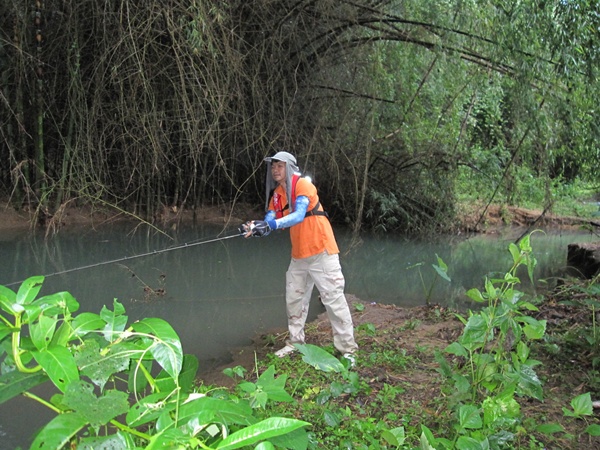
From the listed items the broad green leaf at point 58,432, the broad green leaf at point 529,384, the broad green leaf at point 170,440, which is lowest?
the broad green leaf at point 529,384

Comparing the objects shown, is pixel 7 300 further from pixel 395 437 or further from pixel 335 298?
pixel 335 298

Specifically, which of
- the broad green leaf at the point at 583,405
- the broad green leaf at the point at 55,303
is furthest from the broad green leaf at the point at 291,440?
the broad green leaf at the point at 583,405

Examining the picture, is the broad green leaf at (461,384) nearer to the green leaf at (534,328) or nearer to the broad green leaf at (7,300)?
the green leaf at (534,328)

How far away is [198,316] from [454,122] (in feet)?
19.0

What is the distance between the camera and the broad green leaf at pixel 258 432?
92cm

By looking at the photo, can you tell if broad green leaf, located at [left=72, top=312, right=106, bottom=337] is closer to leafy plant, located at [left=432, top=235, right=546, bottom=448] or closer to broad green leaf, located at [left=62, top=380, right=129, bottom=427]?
broad green leaf, located at [left=62, top=380, right=129, bottom=427]

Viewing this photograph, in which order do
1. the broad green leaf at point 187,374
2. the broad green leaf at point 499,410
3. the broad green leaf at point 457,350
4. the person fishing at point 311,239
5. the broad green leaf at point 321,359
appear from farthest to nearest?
the person fishing at point 311,239, the broad green leaf at point 457,350, the broad green leaf at point 499,410, the broad green leaf at point 321,359, the broad green leaf at point 187,374

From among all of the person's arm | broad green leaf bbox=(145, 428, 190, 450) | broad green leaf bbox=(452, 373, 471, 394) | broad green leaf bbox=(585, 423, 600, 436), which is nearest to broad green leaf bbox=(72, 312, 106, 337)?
broad green leaf bbox=(145, 428, 190, 450)

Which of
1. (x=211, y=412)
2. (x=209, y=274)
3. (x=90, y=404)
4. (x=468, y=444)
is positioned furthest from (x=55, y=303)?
(x=209, y=274)

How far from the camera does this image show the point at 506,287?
273 centimetres

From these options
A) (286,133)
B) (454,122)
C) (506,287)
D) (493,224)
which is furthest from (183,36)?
(493,224)

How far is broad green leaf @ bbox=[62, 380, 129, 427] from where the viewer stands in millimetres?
949

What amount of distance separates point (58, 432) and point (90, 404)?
0.23ft

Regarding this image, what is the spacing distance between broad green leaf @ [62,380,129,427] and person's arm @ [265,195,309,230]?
2566 mm
